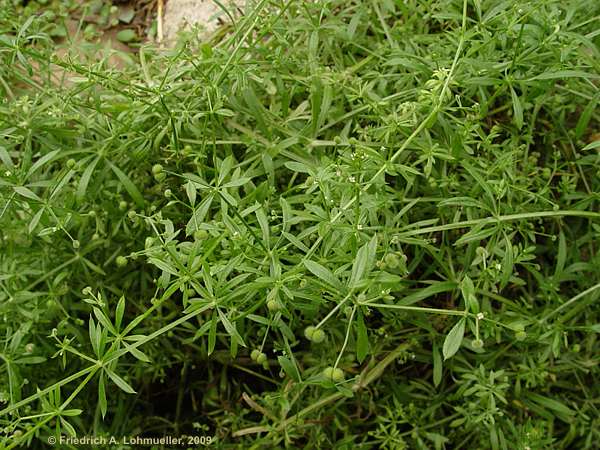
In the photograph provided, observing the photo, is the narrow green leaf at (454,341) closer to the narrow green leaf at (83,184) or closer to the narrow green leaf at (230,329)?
the narrow green leaf at (230,329)

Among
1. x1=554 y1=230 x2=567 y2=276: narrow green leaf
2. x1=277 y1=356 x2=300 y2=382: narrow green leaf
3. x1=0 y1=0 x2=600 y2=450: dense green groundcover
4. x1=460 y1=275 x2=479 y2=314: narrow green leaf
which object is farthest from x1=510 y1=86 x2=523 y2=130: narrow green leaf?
x1=277 y1=356 x2=300 y2=382: narrow green leaf

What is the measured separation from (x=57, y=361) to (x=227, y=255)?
2.85 feet

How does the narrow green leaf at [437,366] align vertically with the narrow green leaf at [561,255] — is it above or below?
below

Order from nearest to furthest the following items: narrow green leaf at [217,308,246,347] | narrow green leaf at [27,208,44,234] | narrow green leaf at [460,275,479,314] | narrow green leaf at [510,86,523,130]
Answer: narrow green leaf at [460,275,479,314]
narrow green leaf at [217,308,246,347]
narrow green leaf at [27,208,44,234]
narrow green leaf at [510,86,523,130]

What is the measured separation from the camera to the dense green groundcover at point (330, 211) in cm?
217

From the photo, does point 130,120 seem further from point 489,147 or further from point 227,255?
point 489,147

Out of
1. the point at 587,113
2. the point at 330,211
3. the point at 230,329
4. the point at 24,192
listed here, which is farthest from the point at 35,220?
the point at 587,113

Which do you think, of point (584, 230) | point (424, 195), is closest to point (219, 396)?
point (424, 195)

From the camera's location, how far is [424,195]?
2430mm

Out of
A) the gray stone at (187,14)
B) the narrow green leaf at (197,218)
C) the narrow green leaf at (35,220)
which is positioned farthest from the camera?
the gray stone at (187,14)

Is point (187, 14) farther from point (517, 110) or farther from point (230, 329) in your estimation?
point (230, 329)

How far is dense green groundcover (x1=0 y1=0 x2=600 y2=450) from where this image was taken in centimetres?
217

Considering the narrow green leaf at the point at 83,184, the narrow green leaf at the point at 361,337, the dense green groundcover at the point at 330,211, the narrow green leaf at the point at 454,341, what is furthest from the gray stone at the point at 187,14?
the narrow green leaf at the point at 454,341

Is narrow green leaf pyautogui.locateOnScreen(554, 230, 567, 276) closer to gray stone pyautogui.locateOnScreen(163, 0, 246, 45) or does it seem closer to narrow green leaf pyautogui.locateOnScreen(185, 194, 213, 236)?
narrow green leaf pyautogui.locateOnScreen(185, 194, 213, 236)
